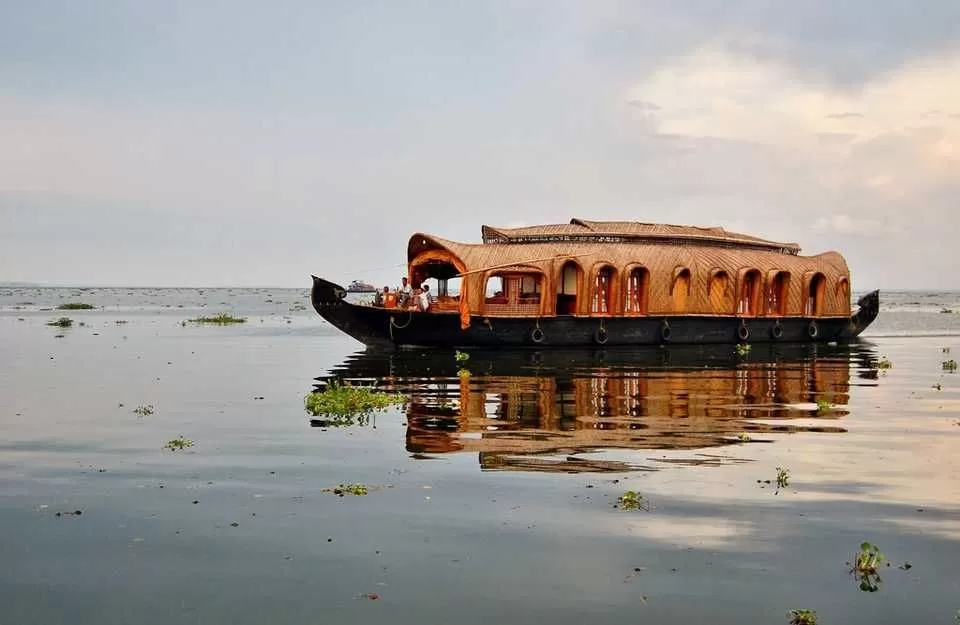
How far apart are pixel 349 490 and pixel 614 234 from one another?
2295cm

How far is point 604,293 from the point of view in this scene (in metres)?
31.1

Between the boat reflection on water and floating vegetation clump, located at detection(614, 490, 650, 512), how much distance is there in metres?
1.58

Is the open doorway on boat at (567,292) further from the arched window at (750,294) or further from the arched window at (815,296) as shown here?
the arched window at (815,296)

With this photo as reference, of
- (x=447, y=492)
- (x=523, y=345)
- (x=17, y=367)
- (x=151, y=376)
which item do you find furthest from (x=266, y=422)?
(x=523, y=345)

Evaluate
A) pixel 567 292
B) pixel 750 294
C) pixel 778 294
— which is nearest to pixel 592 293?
pixel 567 292

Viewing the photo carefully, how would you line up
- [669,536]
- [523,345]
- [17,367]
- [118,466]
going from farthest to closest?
[523,345] → [17,367] → [118,466] → [669,536]

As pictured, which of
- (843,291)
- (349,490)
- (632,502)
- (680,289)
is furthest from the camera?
(843,291)

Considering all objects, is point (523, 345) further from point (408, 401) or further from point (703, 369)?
point (408, 401)

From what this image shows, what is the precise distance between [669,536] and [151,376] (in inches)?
676

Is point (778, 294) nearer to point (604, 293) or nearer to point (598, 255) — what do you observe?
point (604, 293)

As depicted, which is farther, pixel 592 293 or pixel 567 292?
pixel 567 292

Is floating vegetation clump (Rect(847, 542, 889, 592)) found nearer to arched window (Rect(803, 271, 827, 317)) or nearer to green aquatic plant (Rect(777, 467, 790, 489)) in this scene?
green aquatic plant (Rect(777, 467, 790, 489))

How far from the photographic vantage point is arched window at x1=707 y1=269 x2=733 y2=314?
1281 inches

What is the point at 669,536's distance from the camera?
8.38 metres
